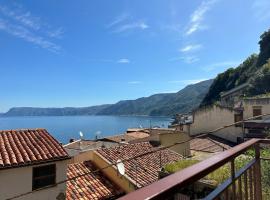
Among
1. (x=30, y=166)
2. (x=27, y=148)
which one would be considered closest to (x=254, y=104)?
(x=27, y=148)

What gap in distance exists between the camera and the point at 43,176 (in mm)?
11977

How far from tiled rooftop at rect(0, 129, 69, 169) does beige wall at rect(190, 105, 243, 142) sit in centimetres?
1649

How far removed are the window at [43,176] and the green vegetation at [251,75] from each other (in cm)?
2686

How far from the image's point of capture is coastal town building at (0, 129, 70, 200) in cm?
1078

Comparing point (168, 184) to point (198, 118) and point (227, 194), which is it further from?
point (198, 118)

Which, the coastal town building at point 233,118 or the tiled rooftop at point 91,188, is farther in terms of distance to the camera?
the coastal town building at point 233,118

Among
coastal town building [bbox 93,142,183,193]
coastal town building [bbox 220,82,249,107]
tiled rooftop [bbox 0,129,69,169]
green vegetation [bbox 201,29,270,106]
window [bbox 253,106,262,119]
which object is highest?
green vegetation [bbox 201,29,270,106]

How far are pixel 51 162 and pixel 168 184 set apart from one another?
12000 mm

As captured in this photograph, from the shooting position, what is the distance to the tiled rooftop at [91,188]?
1270cm

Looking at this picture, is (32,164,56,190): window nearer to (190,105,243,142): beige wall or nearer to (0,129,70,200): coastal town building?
(0,129,70,200): coastal town building

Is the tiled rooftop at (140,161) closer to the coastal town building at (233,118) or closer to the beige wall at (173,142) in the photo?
the beige wall at (173,142)

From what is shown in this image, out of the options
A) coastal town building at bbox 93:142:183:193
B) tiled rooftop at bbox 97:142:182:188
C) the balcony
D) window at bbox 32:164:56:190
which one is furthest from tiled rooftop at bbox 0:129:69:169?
the balcony

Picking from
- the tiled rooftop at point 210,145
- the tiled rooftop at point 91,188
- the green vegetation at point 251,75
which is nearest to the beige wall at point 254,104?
the tiled rooftop at point 210,145

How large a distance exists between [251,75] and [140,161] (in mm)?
33127
